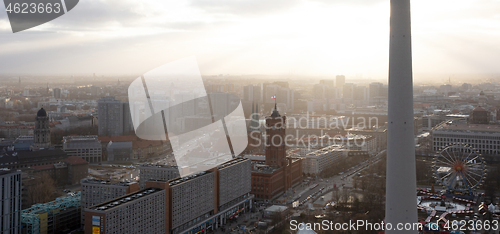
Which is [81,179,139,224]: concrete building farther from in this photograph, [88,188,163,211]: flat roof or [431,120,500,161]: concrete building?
[431,120,500,161]: concrete building

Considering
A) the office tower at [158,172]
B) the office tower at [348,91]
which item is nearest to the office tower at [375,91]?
the office tower at [348,91]

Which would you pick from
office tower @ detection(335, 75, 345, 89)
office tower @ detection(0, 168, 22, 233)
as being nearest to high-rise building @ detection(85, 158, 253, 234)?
office tower @ detection(0, 168, 22, 233)

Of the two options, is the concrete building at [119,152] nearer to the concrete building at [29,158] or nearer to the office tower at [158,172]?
the concrete building at [29,158]

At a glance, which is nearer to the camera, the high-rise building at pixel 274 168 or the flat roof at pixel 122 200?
the flat roof at pixel 122 200

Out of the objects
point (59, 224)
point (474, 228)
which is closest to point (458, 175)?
point (474, 228)

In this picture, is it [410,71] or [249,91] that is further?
[249,91]

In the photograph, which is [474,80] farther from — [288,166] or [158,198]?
[158,198]
